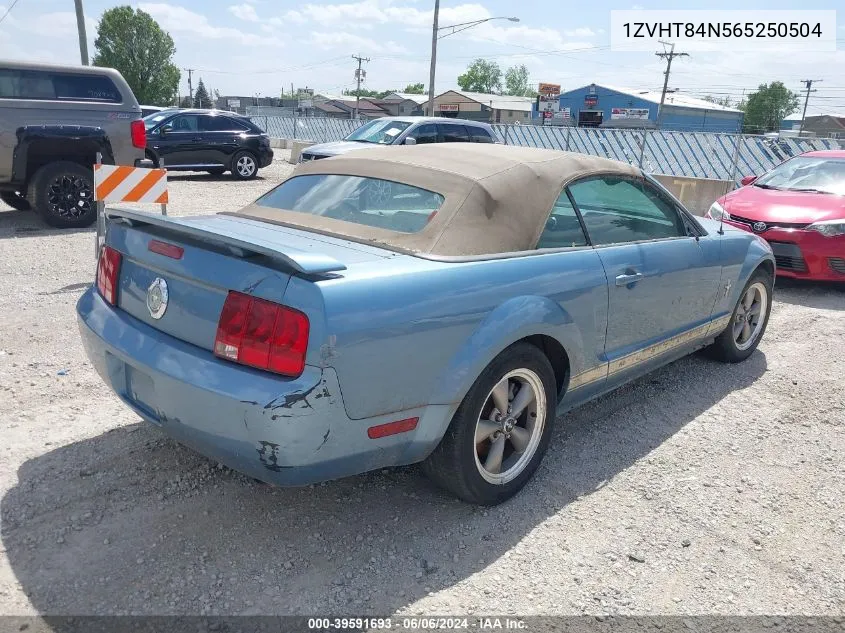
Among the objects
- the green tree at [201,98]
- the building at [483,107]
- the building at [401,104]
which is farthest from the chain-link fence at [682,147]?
the green tree at [201,98]

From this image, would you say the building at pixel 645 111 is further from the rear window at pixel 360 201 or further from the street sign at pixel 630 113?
the rear window at pixel 360 201

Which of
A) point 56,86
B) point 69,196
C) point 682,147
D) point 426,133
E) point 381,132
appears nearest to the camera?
point 56,86

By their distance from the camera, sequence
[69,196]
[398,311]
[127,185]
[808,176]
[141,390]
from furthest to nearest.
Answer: [69,196] → [808,176] → [127,185] → [141,390] → [398,311]

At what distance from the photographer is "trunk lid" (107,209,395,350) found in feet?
8.00

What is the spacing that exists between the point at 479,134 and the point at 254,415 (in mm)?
13610

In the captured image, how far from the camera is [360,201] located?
135 inches

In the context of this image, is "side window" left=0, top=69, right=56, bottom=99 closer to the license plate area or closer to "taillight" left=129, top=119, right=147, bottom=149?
"taillight" left=129, top=119, right=147, bottom=149

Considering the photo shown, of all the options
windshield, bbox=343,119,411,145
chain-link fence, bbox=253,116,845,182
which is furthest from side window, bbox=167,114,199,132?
chain-link fence, bbox=253,116,845,182

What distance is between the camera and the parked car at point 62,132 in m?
8.62

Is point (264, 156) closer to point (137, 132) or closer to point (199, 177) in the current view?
point (199, 177)

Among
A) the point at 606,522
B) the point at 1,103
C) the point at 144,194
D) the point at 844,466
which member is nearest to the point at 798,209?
the point at 844,466

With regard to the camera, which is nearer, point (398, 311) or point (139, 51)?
point (398, 311)

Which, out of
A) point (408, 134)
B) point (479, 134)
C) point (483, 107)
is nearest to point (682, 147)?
point (479, 134)

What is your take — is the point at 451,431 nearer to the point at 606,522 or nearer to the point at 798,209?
the point at 606,522
